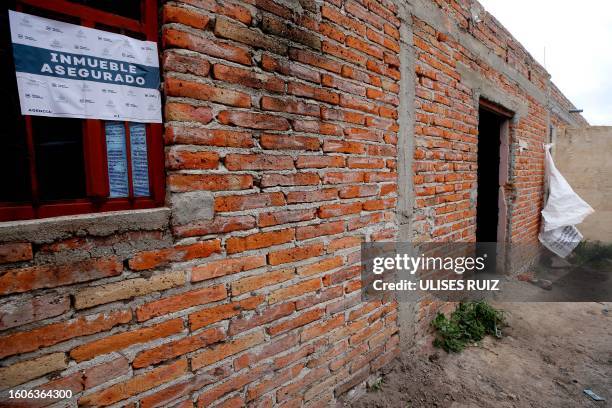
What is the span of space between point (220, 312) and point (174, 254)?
0.37 metres

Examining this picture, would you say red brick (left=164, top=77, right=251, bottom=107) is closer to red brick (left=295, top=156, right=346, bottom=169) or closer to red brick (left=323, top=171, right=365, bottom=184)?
red brick (left=295, top=156, right=346, bottom=169)

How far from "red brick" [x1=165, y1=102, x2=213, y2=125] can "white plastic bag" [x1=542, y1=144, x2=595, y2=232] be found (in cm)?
592

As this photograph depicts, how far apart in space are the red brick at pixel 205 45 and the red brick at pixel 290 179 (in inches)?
22.3

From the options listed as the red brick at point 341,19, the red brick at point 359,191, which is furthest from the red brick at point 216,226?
the red brick at point 341,19

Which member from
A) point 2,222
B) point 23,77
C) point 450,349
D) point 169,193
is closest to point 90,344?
point 2,222

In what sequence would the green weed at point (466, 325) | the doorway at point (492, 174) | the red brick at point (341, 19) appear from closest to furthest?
the red brick at point (341, 19)
the green weed at point (466, 325)
the doorway at point (492, 174)

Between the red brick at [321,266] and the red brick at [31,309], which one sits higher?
the red brick at [31,309]

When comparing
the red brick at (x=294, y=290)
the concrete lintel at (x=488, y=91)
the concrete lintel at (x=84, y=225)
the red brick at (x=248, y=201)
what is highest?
the concrete lintel at (x=488, y=91)

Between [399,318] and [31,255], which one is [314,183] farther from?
[399,318]

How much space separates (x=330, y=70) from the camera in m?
1.85

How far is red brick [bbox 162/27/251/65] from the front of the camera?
1272 millimetres

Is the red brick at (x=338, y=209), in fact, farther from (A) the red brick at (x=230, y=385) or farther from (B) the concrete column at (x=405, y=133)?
(A) the red brick at (x=230, y=385)

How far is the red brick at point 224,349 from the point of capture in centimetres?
Result: 141

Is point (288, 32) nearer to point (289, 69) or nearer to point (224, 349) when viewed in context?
point (289, 69)
